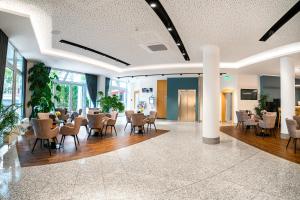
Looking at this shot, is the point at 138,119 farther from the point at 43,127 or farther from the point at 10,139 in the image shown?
the point at 10,139

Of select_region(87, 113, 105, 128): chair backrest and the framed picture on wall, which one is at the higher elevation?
the framed picture on wall

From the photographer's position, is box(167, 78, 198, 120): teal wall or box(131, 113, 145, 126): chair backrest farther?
box(167, 78, 198, 120): teal wall

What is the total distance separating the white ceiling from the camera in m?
4.20

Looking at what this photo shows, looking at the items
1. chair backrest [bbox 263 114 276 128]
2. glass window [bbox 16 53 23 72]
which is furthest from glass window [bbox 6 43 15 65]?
chair backrest [bbox 263 114 276 128]

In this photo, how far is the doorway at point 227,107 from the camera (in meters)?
14.4

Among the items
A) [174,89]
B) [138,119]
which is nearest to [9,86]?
[138,119]

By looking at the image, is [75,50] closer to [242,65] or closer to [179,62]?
[179,62]

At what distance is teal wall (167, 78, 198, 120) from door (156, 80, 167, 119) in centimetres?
73

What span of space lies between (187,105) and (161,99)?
228cm

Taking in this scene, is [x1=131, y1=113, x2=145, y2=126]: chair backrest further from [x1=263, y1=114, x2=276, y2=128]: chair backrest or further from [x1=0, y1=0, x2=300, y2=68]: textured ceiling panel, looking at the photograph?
[x1=263, y1=114, x2=276, y2=128]: chair backrest

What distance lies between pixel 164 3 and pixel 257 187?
381cm

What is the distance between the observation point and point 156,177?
11.7 feet

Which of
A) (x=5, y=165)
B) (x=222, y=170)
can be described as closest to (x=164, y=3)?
(x=222, y=170)

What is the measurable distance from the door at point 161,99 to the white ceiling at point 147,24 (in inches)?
318
